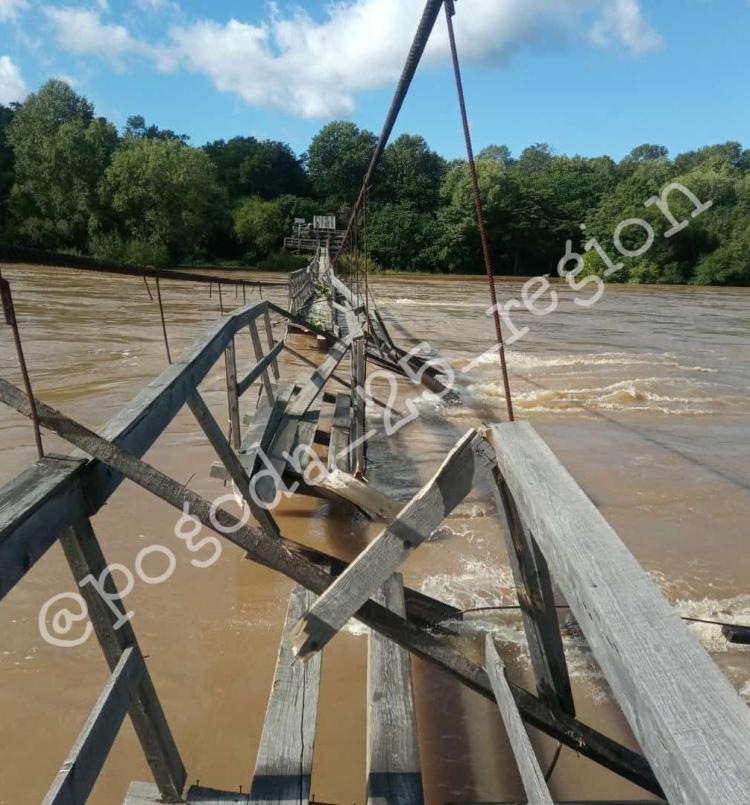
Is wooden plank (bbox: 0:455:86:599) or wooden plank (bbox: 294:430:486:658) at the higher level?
wooden plank (bbox: 0:455:86:599)

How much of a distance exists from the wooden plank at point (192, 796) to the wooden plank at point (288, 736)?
63 mm

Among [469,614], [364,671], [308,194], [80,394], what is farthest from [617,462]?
[308,194]

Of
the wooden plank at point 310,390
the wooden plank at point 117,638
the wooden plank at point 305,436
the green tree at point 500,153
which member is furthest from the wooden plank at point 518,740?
the green tree at point 500,153

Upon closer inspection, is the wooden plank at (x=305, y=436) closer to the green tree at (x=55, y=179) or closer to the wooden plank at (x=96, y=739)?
the wooden plank at (x=96, y=739)

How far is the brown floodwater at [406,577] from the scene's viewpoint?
2.53 m

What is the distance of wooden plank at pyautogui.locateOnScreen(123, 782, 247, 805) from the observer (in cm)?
180

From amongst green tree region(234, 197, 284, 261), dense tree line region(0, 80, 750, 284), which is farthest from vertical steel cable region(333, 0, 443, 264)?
green tree region(234, 197, 284, 261)

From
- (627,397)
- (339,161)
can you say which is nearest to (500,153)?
(339,161)

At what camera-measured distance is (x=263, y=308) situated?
16.6 feet

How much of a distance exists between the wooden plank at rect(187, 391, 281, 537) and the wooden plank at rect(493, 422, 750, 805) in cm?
183

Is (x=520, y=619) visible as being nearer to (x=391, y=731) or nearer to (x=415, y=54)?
(x=391, y=731)

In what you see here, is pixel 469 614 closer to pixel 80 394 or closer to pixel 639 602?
pixel 639 602

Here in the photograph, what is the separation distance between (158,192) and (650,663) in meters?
45.7

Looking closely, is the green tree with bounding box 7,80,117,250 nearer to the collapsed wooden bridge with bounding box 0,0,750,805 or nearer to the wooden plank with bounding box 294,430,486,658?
the collapsed wooden bridge with bounding box 0,0,750,805
